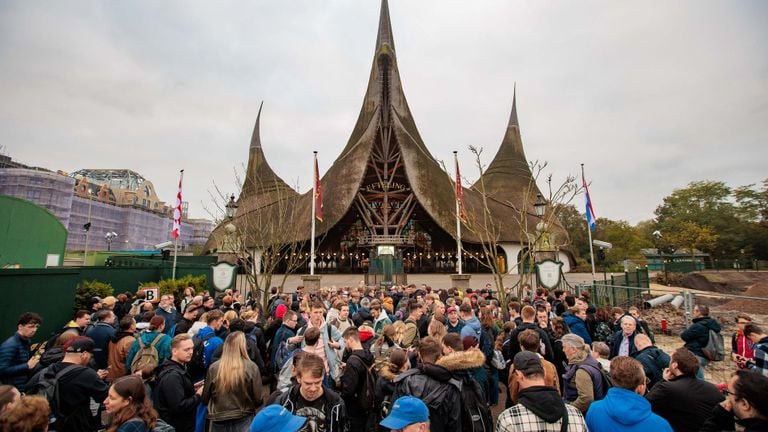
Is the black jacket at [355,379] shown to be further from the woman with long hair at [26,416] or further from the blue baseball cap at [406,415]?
the woman with long hair at [26,416]

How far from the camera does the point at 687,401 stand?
270cm

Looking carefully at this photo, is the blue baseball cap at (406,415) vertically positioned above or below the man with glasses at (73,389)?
above

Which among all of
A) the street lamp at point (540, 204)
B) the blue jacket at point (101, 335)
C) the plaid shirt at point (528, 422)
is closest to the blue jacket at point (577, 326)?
the plaid shirt at point (528, 422)

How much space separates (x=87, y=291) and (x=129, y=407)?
369 inches

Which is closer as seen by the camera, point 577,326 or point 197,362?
point 197,362

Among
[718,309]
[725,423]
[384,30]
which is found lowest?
[718,309]

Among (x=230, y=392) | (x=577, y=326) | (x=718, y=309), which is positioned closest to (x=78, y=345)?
(x=230, y=392)

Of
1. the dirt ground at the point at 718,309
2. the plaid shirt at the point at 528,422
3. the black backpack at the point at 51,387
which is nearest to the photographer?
the plaid shirt at the point at 528,422

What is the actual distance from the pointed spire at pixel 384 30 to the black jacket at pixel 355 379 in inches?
1154

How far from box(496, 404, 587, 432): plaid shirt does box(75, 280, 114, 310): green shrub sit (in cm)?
1052

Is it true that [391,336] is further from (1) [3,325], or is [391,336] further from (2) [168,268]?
(2) [168,268]

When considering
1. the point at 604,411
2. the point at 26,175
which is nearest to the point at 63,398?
the point at 604,411

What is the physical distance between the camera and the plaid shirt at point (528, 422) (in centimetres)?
208

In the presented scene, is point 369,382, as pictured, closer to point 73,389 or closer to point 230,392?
point 230,392
